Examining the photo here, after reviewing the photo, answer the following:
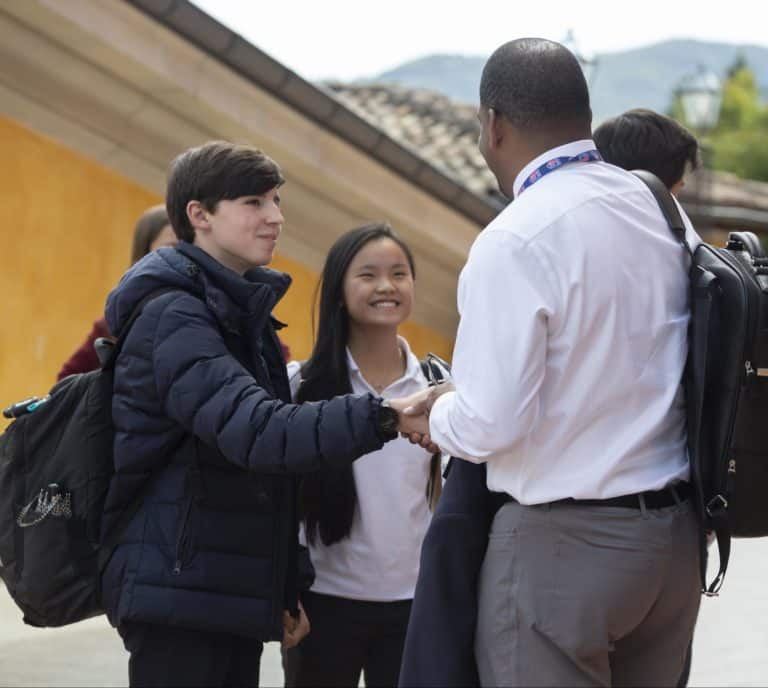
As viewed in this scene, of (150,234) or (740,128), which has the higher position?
(740,128)

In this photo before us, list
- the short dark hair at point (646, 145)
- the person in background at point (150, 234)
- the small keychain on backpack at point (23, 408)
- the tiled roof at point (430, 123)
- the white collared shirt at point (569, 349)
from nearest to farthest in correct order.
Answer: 1. the white collared shirt at point (569, 349)
2. the small keychain on backpack at point (23, 408)
3. the short dark hair at point (646, 145)
4. the person in background at point (150, 234)
5. the tiled roof at point (430, 123)

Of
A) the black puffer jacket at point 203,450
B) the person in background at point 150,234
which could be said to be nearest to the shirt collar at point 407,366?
the black puffer jacket at point 203,450

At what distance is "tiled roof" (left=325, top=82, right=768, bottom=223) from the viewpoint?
18.5 m

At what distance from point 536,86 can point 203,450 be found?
121 cm

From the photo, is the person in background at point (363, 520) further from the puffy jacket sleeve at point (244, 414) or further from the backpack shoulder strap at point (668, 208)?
the backpack shoulder strap at point (668, 208)

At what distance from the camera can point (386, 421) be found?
3627 mm

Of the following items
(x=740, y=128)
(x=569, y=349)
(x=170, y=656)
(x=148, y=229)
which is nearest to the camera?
(x=569, y=349)

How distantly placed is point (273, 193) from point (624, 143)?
3.43 ft

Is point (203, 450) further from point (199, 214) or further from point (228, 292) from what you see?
point (199, 214)

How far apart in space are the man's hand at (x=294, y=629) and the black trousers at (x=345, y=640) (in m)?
0.24

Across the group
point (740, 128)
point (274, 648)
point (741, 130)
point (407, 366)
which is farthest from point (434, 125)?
point (740, 128)

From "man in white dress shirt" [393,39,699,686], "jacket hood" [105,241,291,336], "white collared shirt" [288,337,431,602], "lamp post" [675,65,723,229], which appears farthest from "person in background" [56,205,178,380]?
"lamp post" [675,65,723,229]

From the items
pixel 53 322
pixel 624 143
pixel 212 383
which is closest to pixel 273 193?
pixel 212 383

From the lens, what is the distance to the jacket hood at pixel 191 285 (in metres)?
3.75
